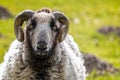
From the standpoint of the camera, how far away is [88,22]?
41.0 meters

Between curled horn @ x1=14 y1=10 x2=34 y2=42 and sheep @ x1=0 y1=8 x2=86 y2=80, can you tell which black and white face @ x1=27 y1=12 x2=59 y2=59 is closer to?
sheep @ x1=0 y1=8 x2=86 y2=80

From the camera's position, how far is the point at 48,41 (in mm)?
12695

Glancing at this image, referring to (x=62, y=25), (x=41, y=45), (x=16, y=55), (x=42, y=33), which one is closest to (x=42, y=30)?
(x=42, y=33)

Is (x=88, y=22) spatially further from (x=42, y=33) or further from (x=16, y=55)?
(x=42, y=33)

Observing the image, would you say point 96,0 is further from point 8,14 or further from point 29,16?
point 29,16

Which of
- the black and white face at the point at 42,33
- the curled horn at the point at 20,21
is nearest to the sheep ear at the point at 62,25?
the black and white face at the point at 42,33

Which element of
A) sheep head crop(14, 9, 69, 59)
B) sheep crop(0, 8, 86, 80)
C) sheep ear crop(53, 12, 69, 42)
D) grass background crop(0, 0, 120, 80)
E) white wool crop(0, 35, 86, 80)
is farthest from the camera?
grass background crop(0, 0, 120, 80)

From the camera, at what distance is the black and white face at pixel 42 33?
41.3ft

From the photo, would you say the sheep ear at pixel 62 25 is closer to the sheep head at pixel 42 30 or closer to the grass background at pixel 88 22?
the sheep head at pixel 42 30

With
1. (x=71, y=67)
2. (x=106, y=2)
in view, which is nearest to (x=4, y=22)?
(x=106, y=2)

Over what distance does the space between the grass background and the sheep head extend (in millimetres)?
7780

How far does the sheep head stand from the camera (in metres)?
12.7

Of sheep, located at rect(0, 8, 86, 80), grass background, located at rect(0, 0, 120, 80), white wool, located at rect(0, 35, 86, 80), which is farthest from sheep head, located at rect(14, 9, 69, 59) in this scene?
grass background, located at rect(0, 0, 120, 80)

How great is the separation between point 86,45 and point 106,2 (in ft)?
62.4
